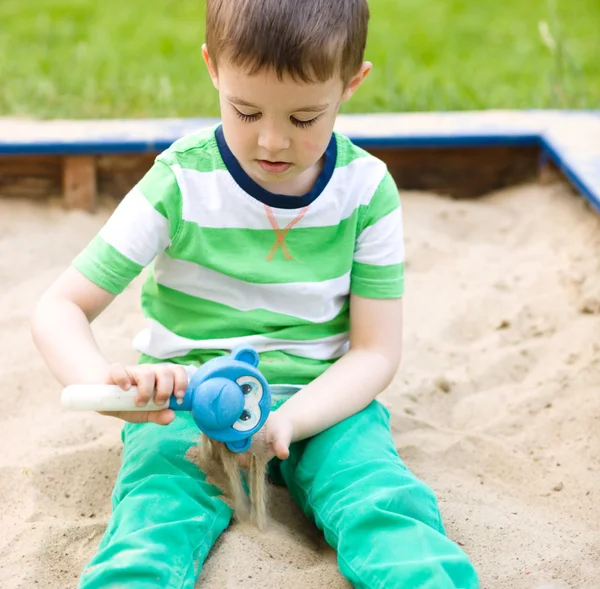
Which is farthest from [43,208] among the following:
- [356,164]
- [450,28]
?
[450,28]

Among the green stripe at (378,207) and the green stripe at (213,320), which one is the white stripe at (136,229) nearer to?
the green stripe at (213,320)

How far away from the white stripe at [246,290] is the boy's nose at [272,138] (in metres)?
0.25

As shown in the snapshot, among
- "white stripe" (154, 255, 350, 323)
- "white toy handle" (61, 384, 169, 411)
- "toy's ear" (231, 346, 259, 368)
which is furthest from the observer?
"white stripe" (154, 255, 350, 323)

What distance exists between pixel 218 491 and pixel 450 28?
11.7 feet

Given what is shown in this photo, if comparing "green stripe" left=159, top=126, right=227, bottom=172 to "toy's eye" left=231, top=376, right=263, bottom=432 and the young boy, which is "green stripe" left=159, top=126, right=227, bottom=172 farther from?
"toy's eye" left=231, top=376, right=263, bottom=432

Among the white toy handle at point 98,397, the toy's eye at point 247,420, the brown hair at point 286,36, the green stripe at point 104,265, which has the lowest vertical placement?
the toy's eye at point 247,420

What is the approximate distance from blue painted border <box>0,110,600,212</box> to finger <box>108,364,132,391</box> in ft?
4.83

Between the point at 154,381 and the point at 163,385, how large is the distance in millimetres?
12

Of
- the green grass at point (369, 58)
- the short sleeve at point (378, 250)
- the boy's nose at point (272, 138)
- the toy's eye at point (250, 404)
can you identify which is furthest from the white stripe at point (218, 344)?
the green grass at point (369, 58)

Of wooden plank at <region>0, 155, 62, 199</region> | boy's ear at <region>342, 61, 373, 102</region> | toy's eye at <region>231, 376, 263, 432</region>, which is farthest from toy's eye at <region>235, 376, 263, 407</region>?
wooden plank at <region>0, 155, 62, 199</region>

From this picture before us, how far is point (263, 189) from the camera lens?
1.49 m

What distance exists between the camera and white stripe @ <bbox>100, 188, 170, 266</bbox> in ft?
4.71

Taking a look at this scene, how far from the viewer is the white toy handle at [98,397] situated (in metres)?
1.20

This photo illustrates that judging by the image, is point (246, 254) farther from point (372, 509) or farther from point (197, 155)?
point (372, 509)
